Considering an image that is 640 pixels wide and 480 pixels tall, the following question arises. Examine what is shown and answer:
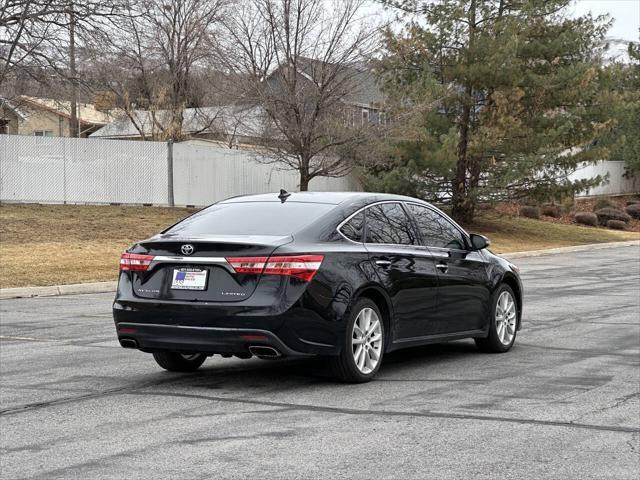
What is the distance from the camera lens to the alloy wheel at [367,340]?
8367 mm

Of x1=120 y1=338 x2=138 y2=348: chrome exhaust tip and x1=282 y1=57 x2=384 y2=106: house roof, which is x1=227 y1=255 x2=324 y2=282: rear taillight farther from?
x1=282 y1=57 x2=384 y2=106: house roof

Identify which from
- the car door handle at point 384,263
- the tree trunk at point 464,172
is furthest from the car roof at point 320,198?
the tree trunk at point 464,172

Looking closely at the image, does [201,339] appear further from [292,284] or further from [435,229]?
[435,229]

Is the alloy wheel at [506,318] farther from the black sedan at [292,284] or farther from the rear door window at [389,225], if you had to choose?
the rear door window at [389,225]

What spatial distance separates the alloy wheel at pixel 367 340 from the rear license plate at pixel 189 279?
1.27 metres

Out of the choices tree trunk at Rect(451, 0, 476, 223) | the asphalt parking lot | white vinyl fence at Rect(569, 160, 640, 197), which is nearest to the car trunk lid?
the asphalt parking lot

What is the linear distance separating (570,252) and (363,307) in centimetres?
2629

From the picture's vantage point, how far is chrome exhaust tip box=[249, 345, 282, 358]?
25.8 ft

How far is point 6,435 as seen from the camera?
6598mm

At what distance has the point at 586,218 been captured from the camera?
147ft

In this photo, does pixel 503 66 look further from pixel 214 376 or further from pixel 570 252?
pixel 214 376

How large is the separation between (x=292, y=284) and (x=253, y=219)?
3.11ft

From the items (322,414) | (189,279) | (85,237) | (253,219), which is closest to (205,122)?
(85,237)

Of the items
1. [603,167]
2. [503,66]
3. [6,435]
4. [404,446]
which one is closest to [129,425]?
[6,435]
